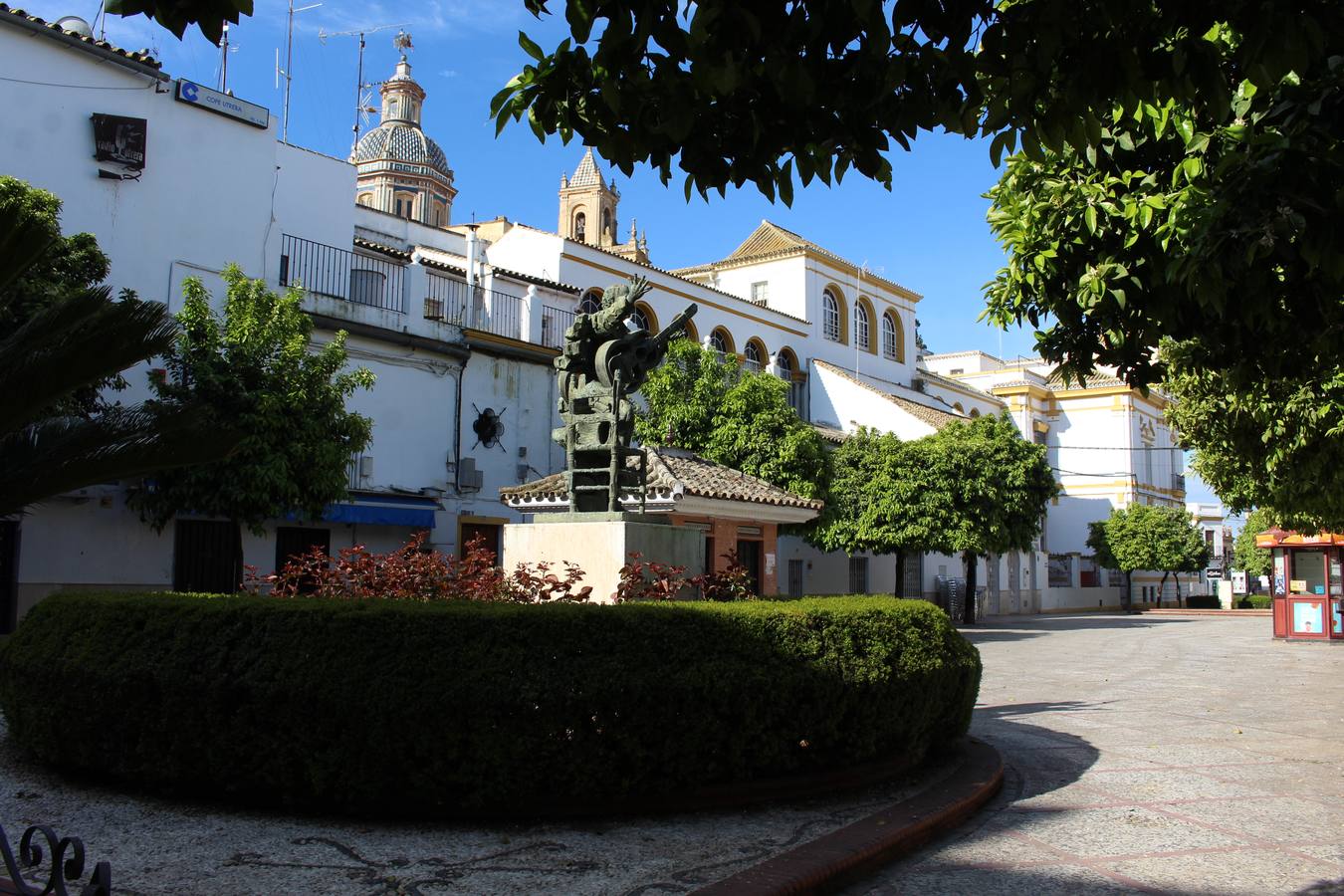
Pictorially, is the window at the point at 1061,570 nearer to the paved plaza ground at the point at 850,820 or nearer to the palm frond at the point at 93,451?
the paved plaza ground at the point at 850,820

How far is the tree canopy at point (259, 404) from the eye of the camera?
14680 mm

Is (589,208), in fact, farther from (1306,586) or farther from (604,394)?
(604,394)

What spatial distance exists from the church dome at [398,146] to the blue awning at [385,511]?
5334cm


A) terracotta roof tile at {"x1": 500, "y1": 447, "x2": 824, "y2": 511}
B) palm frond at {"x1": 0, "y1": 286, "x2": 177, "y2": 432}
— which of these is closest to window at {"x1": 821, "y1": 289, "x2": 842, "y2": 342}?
terracotta roof tile at {"x1": 500, "y1": 447, "x2": 824, "y2": 511}

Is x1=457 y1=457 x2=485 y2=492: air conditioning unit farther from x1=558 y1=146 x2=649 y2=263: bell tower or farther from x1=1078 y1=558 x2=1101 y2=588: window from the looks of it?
x1=558 y1=146 x2=649 y2=263: bell tower

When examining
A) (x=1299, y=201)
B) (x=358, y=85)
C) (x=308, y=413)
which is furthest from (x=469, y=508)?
(x=358, y=85)

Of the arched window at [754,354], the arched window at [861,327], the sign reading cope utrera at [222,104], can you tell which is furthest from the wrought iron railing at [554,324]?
the arched window at [861,327]

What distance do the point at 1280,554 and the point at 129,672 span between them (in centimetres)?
2449

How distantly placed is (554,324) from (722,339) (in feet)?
24.9

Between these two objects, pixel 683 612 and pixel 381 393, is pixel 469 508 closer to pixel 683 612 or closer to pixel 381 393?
pixel 381 393

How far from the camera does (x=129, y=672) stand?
18.7 ft

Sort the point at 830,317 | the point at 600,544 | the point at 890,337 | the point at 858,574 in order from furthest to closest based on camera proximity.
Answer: the point at 890,337 < the point at 830,317 < the point at 858,574 < the point at 600,544

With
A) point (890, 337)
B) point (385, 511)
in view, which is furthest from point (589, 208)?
point (385, 511)

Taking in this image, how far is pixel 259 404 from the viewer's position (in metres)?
14.6
